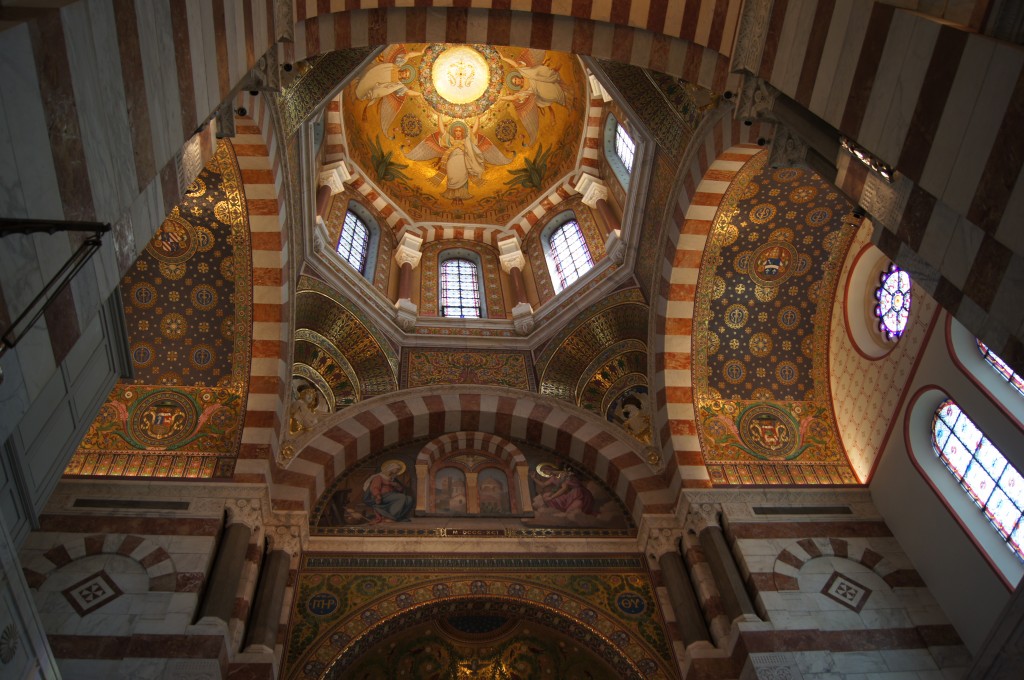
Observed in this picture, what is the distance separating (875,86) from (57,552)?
8.65 m

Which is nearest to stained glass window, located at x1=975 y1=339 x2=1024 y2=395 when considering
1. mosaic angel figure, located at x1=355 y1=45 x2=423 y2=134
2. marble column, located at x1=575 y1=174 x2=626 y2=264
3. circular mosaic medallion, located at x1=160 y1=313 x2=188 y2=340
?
marble column, located at x1=575 y1=174 x2=626 y2=264

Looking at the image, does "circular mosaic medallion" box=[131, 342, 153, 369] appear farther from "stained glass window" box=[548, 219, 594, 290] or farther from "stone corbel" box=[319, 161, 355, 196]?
"stained glass window" box=[548, 219, 594, 290]

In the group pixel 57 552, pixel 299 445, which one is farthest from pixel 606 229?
pixel 57 552

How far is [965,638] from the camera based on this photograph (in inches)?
318

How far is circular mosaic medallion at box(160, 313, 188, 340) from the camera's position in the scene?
9.70 metres

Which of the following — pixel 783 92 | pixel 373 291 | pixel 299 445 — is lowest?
pixel 299 445

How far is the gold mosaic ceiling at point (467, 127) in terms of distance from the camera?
16.0 metres

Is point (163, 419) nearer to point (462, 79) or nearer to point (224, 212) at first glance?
point (224, 212)

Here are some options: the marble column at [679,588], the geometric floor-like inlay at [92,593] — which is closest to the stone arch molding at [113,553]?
the geometric floor-like inlay at [92,593]

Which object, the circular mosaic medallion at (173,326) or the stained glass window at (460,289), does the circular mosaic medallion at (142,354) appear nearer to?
the circular mosaic medallion at (173,326)

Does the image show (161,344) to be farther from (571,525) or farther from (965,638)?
(965,638)

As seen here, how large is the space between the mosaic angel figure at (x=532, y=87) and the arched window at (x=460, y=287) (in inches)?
127

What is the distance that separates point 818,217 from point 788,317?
1.50m

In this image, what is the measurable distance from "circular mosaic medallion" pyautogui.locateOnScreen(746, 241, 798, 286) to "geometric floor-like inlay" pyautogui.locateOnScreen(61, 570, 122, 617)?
8814 millimetres
